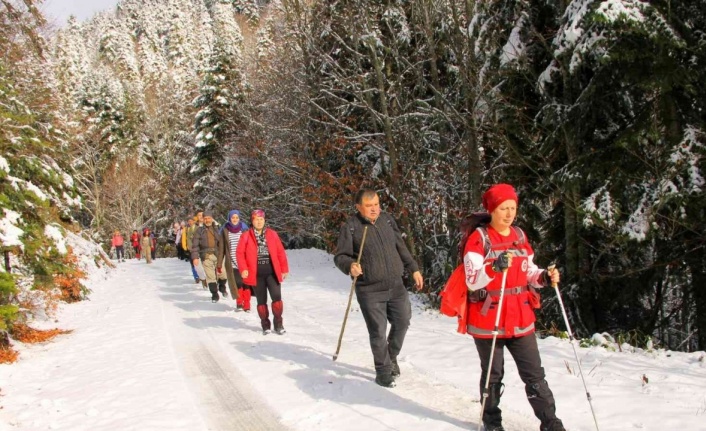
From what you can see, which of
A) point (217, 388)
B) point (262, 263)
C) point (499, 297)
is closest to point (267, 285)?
point (262, 263)

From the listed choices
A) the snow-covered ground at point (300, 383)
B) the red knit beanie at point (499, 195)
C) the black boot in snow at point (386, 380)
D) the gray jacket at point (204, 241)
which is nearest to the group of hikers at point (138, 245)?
the gray jacket at point (204, 241)

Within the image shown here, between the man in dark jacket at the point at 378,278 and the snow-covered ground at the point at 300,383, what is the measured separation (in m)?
0.34

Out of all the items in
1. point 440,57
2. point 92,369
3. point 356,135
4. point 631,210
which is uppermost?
point 440,57

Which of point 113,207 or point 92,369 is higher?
point 113,207

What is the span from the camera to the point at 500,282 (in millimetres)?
3744

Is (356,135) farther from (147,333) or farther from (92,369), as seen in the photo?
(92,369)

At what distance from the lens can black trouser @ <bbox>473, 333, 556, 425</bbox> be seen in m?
3.66

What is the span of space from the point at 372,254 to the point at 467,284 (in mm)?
1681

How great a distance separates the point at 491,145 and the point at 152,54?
92.5m

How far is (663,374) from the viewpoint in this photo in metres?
5.20

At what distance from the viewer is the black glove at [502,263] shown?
3.53 meters

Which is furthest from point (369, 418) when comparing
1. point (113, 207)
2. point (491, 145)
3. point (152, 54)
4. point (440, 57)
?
point (152, 54)

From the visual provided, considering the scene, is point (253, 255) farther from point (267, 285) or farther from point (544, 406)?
point (544, 406)

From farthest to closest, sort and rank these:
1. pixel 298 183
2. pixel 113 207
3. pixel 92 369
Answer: pixel 113 207 → pixel 298 183 → pixel 92 369
